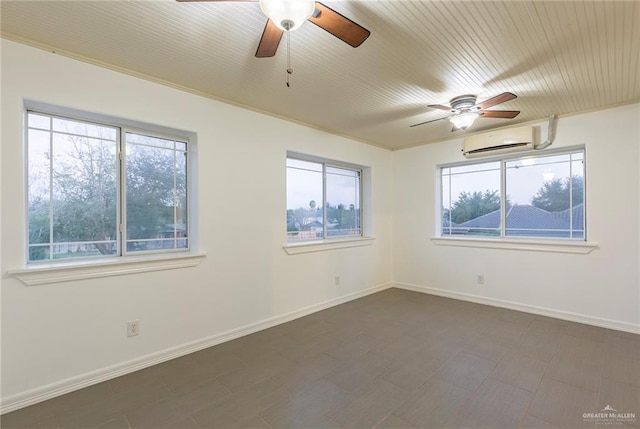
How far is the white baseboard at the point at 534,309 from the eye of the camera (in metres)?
3.37

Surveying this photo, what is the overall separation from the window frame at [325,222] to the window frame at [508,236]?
116cm

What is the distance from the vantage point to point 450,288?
4730mm

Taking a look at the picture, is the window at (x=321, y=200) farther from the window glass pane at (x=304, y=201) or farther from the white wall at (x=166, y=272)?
the white wall at (x=166, y=272)

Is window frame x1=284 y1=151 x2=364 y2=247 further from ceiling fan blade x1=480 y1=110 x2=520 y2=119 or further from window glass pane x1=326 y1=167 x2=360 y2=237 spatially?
ceiling fan blade x1=480 y1=110 x2=520 y2=119

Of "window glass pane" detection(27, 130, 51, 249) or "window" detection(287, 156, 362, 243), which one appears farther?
"window" detection(287, 156, 362, 243)

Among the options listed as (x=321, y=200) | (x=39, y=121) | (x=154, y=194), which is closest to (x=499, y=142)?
(x=321, y=200)

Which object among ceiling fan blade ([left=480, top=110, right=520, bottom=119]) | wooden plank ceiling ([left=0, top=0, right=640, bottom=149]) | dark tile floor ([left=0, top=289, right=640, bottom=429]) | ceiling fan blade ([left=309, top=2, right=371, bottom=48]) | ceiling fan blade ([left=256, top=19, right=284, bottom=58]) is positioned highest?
wooden plank ceiling ([left=0, top=0, right=640, bottom=149])

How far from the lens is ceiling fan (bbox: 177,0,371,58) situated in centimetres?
144

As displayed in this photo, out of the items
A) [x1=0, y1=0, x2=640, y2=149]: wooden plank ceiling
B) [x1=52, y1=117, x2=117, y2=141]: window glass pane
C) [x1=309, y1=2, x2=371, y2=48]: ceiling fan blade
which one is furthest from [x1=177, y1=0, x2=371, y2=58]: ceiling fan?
[x1=52, y1=117, x2=117, y2=141]: window glass pane

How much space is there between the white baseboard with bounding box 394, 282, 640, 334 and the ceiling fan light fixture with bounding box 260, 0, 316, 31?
14.3ft

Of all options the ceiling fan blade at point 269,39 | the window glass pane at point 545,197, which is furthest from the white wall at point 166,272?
the window glass pane at point 545,197

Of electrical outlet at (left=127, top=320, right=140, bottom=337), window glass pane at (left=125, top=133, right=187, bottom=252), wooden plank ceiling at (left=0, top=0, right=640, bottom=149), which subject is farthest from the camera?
window glass pane at (left=125, top=133, right=187, bottom=252)

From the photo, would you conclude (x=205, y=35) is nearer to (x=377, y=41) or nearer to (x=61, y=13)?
(x=61, y=13)

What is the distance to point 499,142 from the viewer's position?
4016 millimetres
